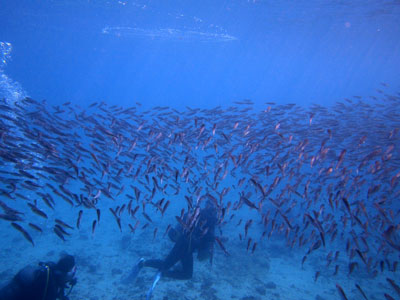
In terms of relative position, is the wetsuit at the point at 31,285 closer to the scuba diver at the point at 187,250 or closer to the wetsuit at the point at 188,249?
the scuba diver at the point at 187,250

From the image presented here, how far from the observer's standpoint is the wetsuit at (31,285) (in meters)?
4.76

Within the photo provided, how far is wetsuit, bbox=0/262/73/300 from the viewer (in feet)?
15.6

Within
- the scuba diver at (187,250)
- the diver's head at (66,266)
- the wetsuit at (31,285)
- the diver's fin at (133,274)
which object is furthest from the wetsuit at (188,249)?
the wetsuit at (31,285)

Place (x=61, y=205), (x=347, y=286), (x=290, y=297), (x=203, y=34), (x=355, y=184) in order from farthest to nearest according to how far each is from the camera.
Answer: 1. (x=203, y=34)
2. (x=61, y=205)
3. (x=347, y=286)
4. (x=290, y=297)
5. (x=355, y=184)

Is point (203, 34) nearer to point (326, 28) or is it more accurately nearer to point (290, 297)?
point (326, 28)

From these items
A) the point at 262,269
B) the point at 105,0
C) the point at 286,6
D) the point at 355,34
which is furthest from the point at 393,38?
the point at 262,269

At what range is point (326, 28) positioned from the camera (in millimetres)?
36188

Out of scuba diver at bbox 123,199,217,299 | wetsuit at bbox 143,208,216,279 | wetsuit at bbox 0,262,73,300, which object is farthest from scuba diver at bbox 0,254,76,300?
wetsuit at bbox 143,208,216,279

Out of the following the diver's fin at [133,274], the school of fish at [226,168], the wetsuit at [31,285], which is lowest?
the diver's fin at [133,274]

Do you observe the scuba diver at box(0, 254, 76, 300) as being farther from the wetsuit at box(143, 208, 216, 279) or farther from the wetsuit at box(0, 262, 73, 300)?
the wetsuit at box(143, 208, 216, 279)

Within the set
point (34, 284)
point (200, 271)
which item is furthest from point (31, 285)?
point (200, 271)

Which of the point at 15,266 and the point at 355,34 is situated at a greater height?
the point at 355,34

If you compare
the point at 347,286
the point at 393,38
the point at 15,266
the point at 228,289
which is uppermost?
the point at 393,38

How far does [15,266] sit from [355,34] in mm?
51011
